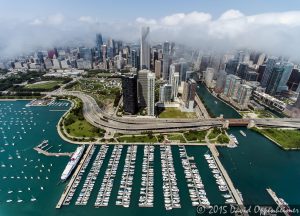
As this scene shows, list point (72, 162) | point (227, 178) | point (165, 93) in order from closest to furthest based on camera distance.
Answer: point (227, 178)
point (72, 162)
point (165, 93)

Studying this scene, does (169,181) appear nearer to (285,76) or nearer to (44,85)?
(285,76)

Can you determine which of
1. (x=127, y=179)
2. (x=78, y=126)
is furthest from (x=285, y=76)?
(x=78, y=126)

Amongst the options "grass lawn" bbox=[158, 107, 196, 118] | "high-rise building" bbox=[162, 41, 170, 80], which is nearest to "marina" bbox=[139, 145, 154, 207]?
"grass lawn" bbox=[158, 107, 196, 118]

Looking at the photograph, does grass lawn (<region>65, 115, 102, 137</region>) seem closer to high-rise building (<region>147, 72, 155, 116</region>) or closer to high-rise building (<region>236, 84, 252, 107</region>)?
high-rise building (<region>147, 72, 155, 116</region>)

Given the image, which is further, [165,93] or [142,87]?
[165,93]

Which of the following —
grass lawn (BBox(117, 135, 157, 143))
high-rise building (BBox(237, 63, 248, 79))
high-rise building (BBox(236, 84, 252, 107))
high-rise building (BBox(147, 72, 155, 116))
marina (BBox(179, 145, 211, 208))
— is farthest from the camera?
high-rise building (BBox(237, 63, 248, 79))

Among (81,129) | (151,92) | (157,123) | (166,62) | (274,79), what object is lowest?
(81,129)

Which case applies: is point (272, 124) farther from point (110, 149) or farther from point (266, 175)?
point (110, 149)

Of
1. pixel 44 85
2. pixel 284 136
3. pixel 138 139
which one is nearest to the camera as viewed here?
pixel 138 139
